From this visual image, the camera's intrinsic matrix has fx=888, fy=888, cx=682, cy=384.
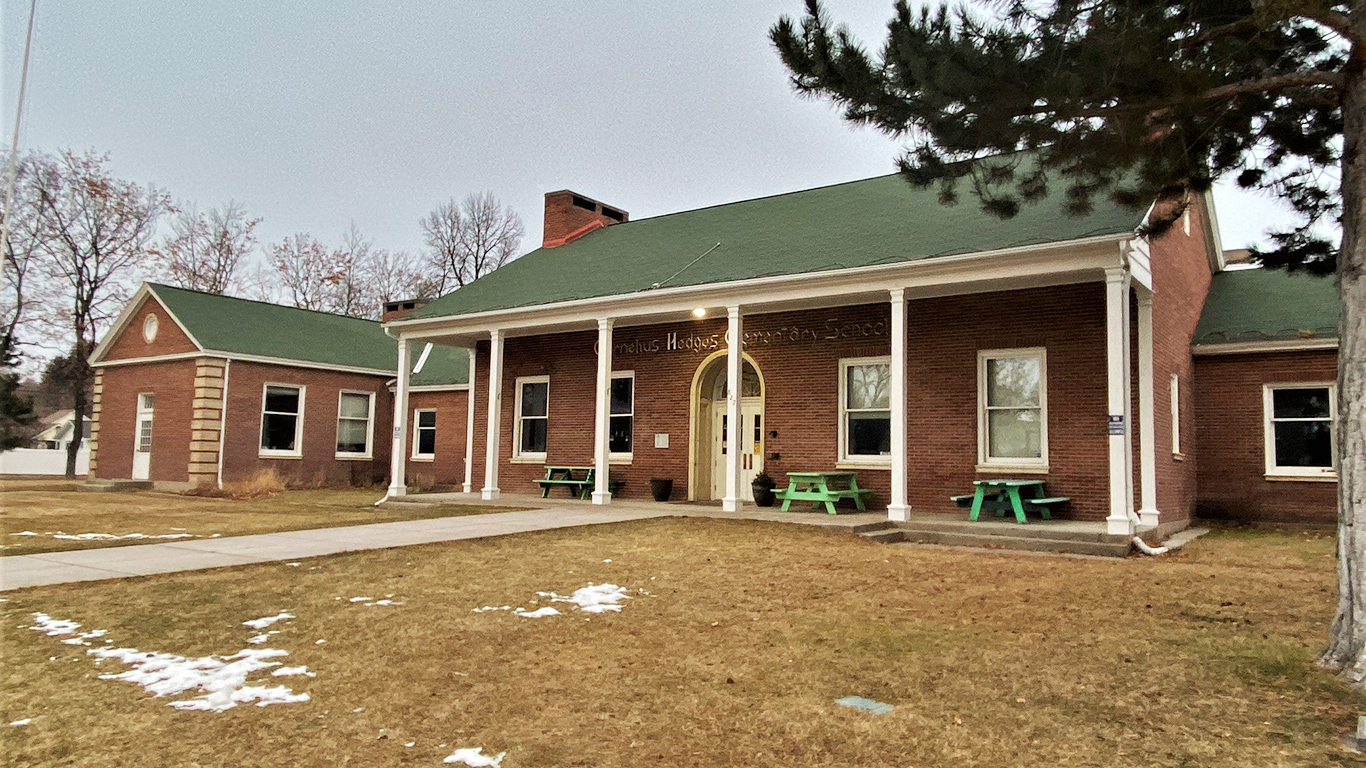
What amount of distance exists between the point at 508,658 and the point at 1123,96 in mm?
5214

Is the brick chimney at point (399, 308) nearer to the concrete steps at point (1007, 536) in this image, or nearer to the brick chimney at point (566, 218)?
the brick chimney at point (566, 218)

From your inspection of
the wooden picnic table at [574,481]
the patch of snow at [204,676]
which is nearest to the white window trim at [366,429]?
the wooden picnic table at [574,481]

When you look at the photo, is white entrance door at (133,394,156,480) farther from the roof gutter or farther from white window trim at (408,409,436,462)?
the roof gutter

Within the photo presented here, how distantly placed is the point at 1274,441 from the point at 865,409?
22.6ft

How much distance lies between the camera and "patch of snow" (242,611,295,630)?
6.04 metres

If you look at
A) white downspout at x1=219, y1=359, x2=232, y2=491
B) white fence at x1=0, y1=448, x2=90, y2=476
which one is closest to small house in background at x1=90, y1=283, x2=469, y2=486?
white downspout at x1=219, y1=359, x2=232, y2=491

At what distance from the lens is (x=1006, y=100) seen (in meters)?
5.90

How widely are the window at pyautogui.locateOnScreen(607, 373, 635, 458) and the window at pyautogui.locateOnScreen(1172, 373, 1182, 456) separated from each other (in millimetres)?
9407

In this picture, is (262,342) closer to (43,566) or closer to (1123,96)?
(43,566)

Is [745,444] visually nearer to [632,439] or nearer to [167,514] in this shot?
[632,439]

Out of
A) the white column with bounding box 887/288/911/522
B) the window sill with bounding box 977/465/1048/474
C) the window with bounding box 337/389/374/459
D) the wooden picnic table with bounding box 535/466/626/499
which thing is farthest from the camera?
the window with bounding box 337/389/374/459

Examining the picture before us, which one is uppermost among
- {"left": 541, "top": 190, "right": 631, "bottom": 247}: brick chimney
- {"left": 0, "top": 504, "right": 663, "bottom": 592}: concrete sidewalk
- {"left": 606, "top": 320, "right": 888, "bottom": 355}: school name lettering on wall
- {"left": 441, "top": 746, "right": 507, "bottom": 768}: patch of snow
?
{"left": 541, "top": 190, "right": 631, "bottom": 247}: brick chimney

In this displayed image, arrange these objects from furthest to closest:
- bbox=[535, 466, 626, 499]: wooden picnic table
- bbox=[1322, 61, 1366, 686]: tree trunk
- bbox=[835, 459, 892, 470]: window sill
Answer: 1. bbox=[535, 466, 626, 499]: wooden picnic table
2. bbox=[835, 459, 892, 470]: window sill
3. bbox=[1322, 61, 1366, 686]: tree trunk

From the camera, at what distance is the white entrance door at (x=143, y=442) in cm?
2288
